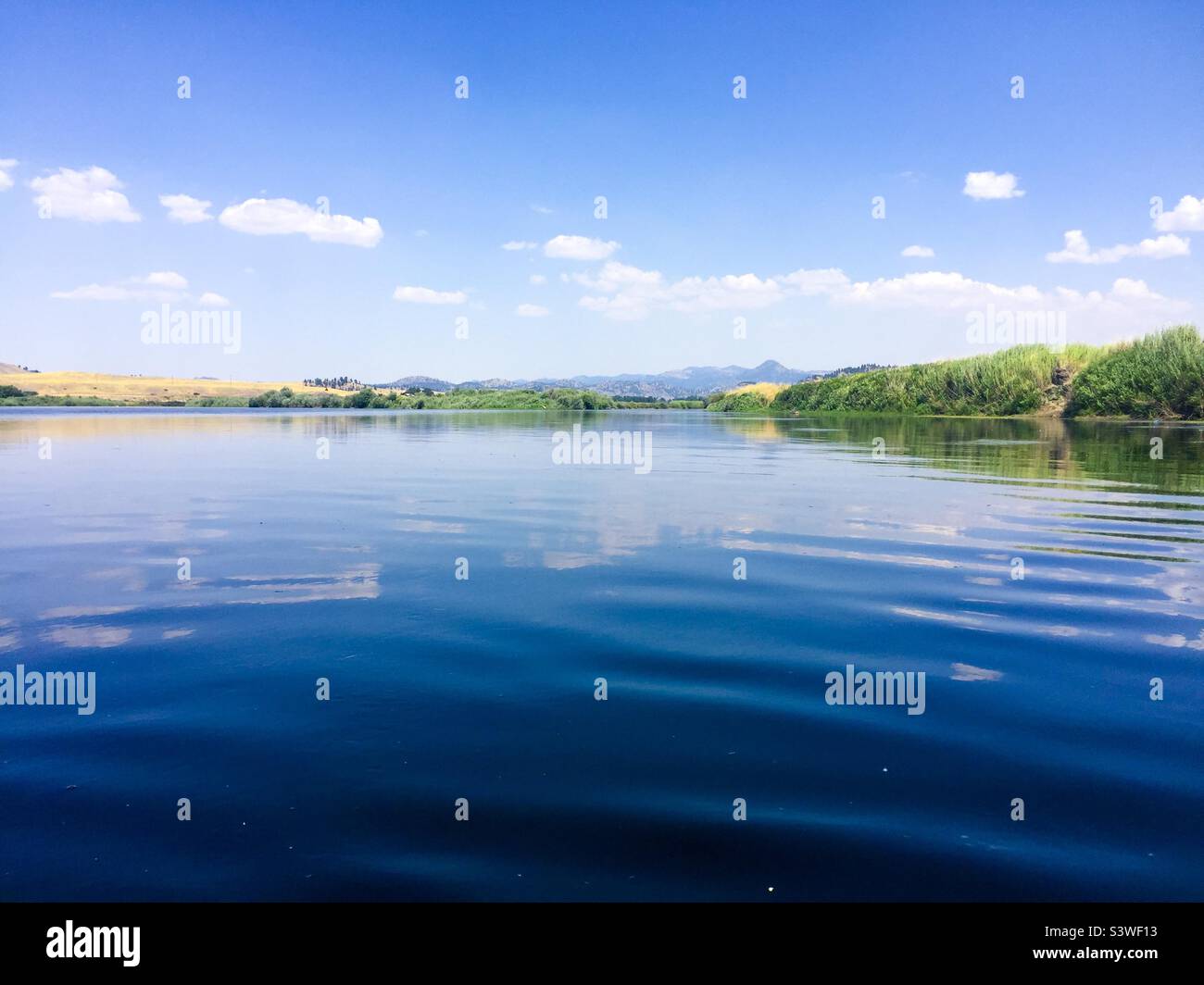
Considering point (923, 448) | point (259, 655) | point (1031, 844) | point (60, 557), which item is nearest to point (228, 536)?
point (60, 557)

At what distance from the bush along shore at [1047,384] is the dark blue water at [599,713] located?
3694 inches

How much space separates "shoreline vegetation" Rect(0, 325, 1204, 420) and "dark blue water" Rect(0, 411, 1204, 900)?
96459 millimetres

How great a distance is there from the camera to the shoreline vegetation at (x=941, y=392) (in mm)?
96562

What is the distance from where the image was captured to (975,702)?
7.90 meters

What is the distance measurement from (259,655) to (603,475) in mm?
19685

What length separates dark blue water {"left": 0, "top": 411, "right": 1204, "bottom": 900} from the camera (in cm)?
518
